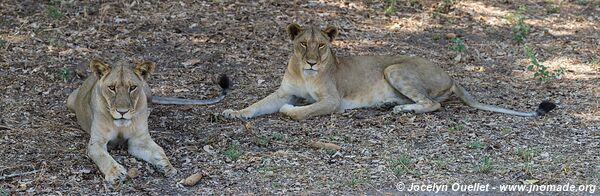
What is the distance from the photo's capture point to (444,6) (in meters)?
11.3

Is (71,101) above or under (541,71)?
above

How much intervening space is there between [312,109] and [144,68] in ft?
5.57

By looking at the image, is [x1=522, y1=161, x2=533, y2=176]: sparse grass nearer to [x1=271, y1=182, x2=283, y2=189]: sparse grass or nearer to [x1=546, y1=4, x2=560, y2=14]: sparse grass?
[x1=271, y1=182, x2=283, y2=189]: sparse grass

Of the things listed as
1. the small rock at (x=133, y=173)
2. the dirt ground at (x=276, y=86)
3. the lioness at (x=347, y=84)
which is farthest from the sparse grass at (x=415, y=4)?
the small rock at (x=133, y=173)

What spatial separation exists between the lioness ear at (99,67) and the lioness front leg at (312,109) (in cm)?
178

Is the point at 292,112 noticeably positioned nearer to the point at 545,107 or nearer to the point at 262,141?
the point at 262,141

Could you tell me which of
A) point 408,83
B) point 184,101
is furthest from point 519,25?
point 184,101

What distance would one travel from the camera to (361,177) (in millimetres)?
6488

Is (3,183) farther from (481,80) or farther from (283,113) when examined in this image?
(481,80)

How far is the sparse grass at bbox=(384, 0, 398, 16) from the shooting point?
36.1 ft

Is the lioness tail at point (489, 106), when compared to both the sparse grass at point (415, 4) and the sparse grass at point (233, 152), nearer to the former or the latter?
the sparse grass at point (233, 152)

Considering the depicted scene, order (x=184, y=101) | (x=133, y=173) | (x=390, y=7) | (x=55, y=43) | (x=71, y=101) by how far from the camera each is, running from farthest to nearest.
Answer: (x=390, y=7) → (x=55, y=43) → (x=184, y=101) → (x=71, y=101) → (x=133, y=173)

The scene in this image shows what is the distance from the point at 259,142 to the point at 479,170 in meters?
1.65

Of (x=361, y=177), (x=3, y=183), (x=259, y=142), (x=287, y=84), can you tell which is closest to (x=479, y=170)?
(x=361, y=177)
